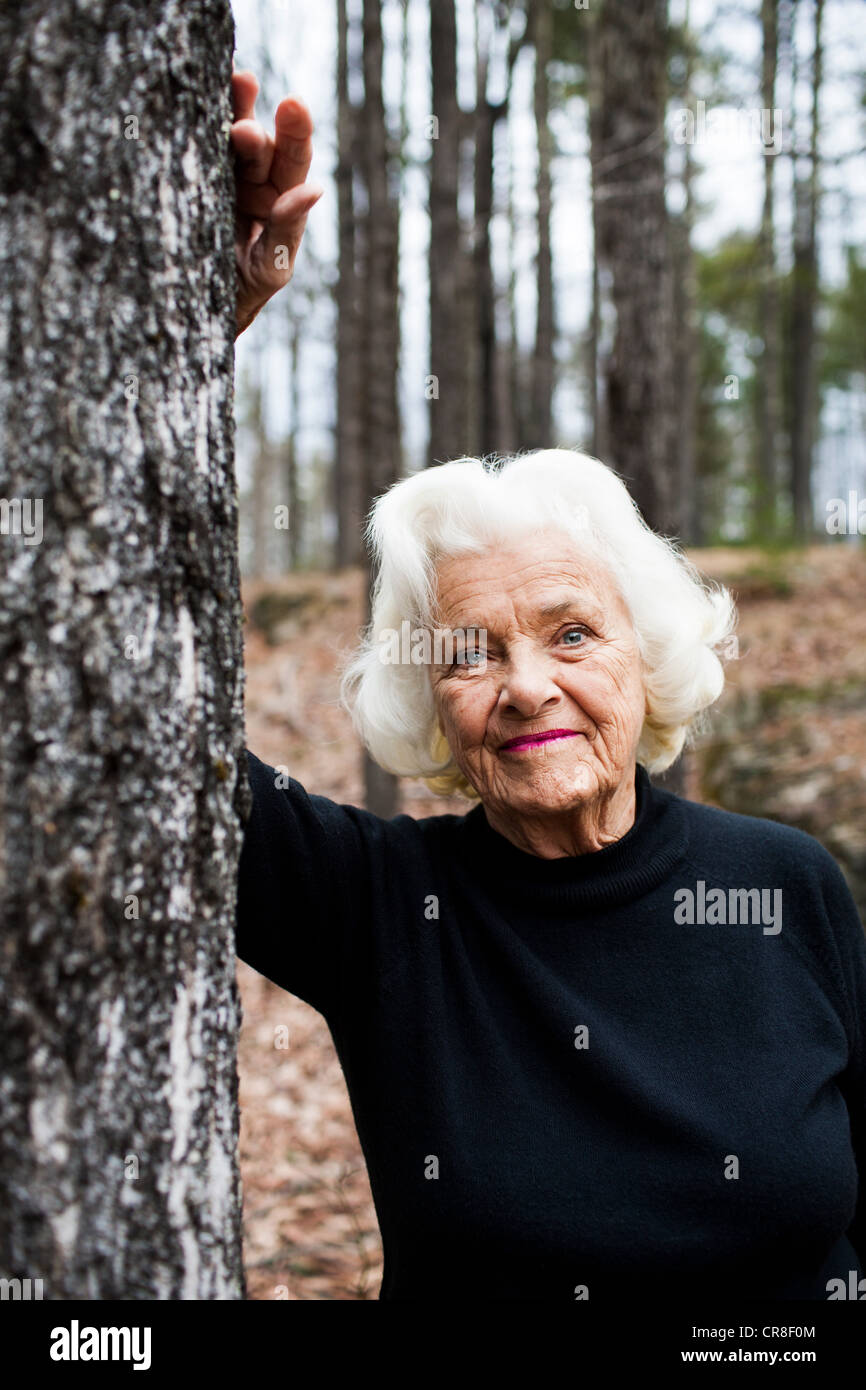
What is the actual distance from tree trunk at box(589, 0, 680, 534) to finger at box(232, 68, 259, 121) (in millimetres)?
3263

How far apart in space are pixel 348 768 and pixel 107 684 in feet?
25.9

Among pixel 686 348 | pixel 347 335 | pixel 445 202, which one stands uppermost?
pixel 686 348

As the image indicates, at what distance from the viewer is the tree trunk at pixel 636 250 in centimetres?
482

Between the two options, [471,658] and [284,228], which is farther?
[471,658]

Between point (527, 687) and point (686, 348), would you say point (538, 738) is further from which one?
point (686, 348)

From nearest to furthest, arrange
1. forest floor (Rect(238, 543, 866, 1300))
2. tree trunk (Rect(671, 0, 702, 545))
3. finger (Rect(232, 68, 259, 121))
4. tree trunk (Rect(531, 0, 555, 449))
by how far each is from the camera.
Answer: finger (Rect(232, 68, 259, 121)) → forest floor (Rect(238, 543, 866, 1300)) → tree trunk (Rect(531, 0, 555, 449)) → tree trunk (Rect(671, 0, 702, 545))

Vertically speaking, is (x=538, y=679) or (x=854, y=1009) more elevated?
A: (x=538, y=679)

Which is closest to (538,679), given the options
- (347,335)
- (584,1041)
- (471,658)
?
(471,658)

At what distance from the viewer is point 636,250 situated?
16.4ft

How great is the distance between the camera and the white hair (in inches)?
82.0

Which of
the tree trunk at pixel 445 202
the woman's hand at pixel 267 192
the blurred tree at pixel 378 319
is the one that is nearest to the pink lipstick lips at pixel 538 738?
the woman's hand at pixel 267 192

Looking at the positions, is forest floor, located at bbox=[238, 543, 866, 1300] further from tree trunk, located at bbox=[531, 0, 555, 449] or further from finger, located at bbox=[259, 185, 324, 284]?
tree trunk, located at bbox=[531, 0, 555, 449]

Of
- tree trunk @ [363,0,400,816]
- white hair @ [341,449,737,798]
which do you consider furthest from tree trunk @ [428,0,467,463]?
white hair @ [341,449,737,798]
